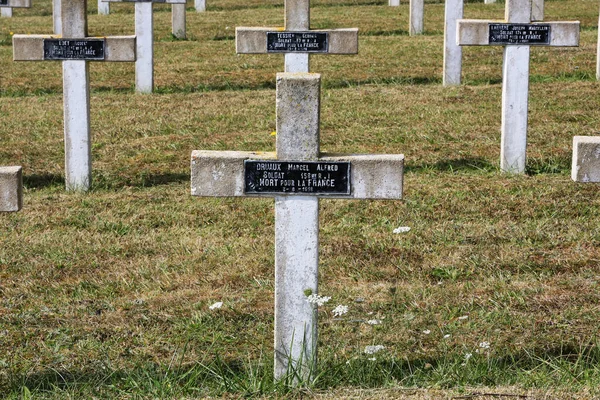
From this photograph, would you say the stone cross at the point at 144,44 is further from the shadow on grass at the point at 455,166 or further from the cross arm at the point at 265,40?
the shadow on grass at the point at 455,166

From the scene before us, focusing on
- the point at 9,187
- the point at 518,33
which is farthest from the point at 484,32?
the point at 9,187

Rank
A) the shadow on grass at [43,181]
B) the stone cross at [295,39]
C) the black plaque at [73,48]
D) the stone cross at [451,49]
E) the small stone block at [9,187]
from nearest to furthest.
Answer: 1. the small stone block at [9,187]
2. the black plaque at [73,48]
3. the shadow on grass at [43,181]
4. the stone cross at [295,39]
5. the stone cross at [451,49]

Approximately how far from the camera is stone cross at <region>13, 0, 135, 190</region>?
8070mm

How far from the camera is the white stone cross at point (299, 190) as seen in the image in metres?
4.47

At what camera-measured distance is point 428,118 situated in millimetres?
10188

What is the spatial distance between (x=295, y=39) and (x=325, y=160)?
4.87m

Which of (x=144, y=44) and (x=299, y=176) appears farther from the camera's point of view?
(x=144, y=44)

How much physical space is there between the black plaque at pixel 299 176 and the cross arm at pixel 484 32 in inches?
164

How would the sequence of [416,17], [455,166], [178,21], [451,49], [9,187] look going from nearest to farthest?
[9,187] → [455,166] → [451,49] → [416,17] → [178,21]

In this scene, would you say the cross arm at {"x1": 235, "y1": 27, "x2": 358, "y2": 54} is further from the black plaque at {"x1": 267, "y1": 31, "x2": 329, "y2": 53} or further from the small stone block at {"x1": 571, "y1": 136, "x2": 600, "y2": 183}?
the small stone block at {"x1": 571, "y1": 136, "x2": 600, "y2": 183}

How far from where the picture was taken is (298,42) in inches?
362

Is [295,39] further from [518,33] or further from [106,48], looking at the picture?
[518,33]

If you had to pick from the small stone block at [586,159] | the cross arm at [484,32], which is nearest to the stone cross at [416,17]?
the cross arm at [484,32]

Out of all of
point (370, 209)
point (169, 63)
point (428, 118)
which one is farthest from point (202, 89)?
point (370, 209)
